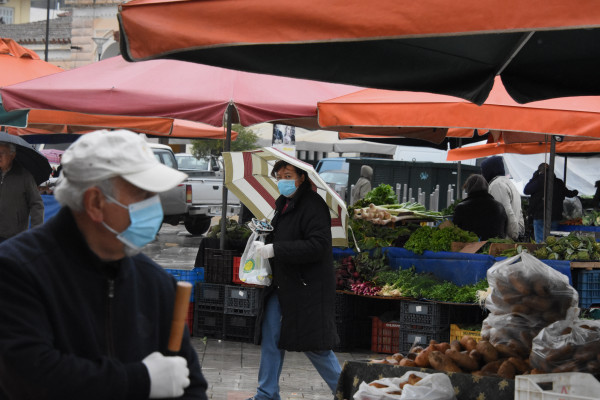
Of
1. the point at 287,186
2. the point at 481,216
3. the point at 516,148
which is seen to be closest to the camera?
the point at 287,186

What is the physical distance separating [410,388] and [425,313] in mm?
4429

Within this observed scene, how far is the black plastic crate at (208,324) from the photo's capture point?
390 inches

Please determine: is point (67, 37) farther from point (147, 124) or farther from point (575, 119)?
point (575, 119)

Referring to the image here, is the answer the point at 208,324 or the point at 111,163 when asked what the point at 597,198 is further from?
the point at 111,163

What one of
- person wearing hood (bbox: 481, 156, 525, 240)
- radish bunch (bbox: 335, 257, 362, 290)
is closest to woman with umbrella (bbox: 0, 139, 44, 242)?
radish bunch (bbox: 335, 257, 362, 290)

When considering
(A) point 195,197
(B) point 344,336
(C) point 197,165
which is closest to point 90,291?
(B) point 344,336

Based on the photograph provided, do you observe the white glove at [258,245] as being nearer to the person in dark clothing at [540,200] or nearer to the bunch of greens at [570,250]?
the bunch of greens at [570,250]

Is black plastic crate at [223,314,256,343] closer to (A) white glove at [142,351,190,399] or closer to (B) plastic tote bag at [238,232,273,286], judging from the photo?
(B) plastic tote bag at [238,232,273,286]

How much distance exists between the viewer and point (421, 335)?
351 inches

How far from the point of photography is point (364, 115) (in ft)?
25.2

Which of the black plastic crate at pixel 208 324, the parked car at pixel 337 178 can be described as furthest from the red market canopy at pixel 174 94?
the parked car at pixel 337 178

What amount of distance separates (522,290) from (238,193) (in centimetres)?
391

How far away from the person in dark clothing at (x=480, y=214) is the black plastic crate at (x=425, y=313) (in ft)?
6.40

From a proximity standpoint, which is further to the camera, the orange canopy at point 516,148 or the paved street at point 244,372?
the orange canopy at point 516,148
